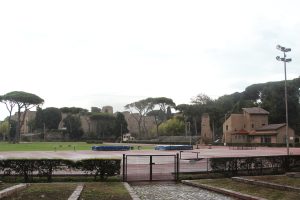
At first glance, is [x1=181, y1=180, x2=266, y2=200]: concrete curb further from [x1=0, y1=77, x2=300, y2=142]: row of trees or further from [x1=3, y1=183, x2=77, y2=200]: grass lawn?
[x1=0, y1=77, x2=300, y2=142]: row of trees

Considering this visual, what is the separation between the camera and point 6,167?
55.9 feet

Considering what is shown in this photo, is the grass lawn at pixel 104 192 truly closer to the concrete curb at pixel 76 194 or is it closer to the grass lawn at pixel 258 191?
the concrete curb at pixel 76 194

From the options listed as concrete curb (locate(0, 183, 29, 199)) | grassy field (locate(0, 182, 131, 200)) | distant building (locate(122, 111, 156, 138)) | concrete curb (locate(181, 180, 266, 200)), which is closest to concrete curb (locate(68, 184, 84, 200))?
grassy field (locate(0, 182, 131, 200))

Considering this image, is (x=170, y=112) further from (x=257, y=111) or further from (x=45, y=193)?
(x=45, y=193)

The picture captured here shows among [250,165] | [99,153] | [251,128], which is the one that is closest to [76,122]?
[251,128]

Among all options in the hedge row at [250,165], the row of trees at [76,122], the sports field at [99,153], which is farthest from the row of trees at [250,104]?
the hedge row at [250,165]

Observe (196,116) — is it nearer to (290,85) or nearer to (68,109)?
(290,85)

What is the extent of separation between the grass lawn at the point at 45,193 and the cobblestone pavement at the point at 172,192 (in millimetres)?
2357

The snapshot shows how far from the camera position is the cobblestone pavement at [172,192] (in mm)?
12875

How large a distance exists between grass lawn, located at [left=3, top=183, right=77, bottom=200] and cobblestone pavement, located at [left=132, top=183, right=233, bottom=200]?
2.36 meters

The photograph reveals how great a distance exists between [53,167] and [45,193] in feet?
15.2

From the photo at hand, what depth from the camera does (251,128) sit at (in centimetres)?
9231

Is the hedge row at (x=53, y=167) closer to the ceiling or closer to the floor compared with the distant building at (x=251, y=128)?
closer to the floor

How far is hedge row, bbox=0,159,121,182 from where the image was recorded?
17000 millimetres
